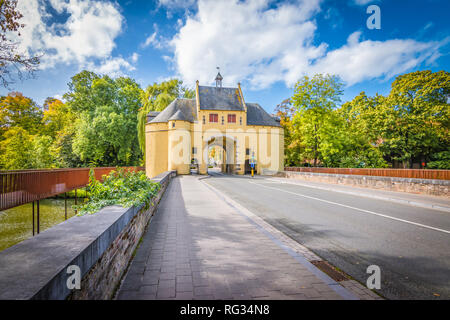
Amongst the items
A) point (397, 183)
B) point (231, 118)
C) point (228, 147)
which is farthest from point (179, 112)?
point (397, 183)

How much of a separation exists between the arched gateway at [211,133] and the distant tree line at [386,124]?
6.66 m

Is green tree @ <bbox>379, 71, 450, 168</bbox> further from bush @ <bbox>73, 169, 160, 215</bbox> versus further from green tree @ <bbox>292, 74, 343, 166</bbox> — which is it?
bush @ <bbox>73, 169, 160, 215</bbox>

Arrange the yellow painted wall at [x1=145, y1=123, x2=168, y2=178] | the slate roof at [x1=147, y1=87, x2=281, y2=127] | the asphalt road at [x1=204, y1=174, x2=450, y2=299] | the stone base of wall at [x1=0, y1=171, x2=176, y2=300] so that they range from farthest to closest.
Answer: the slate roof at [x1=147, y1=87, x2=281, y2=127] < the yellow painted wall at [x1=145, y1=123, x2=168, y2=178] < the asphalt road at [x1=204, y1=174, x2=450, y2=299] < the stone base of wall at [x1=0, y1=171, x2=176, y2=300]

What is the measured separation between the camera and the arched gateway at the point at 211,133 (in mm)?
33625

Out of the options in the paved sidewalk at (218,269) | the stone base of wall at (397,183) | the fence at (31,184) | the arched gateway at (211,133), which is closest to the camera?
the paved sidewalk at (218,269)

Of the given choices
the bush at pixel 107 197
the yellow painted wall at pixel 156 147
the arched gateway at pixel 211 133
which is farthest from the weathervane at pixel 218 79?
the bush at pixel 107 197

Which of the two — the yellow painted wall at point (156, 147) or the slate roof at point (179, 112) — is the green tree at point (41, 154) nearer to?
the yellow painted wall at point (156, 147)

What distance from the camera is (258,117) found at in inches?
1569

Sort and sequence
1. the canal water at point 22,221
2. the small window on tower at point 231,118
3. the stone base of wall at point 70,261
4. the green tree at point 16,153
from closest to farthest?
the stone base of wall at point 70,261 → the canal water at point 22,221 → the green tree at point 16,153 → the small window on tower at point 231,118

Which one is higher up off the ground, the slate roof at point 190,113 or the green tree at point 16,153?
the slate roof at point 190,113

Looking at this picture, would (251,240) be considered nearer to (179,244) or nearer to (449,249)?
(179,244)

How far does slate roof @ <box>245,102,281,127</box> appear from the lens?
38.8 m

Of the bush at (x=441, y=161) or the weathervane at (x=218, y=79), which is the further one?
the weathervane at (x=218, y=79)

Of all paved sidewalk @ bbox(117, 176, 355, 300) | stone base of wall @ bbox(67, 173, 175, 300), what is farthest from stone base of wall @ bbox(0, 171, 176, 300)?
paved sidewalk @ bbox(117, 176, 355, 300)
